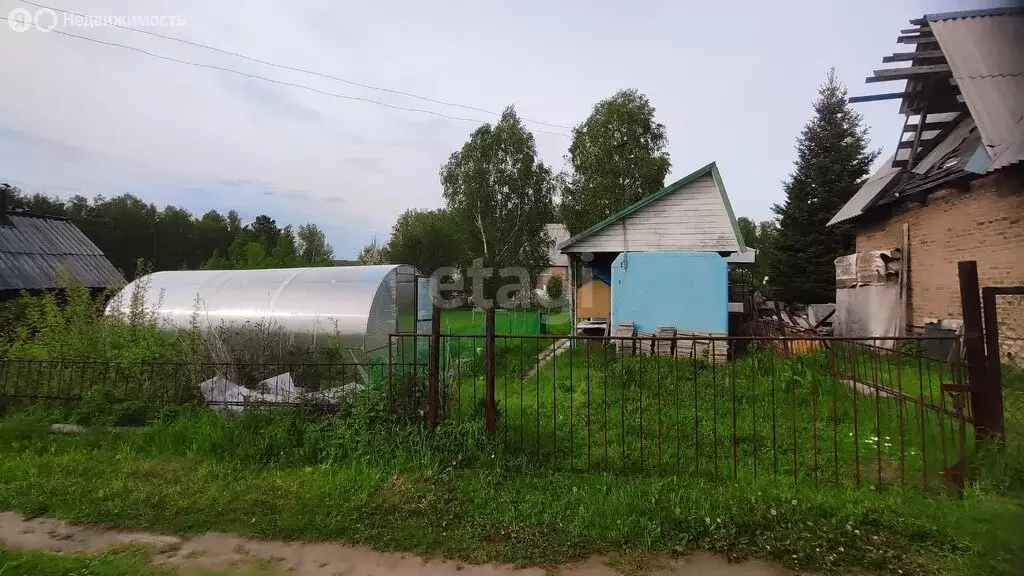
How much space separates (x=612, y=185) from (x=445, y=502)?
20.9 meters

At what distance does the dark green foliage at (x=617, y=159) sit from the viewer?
2325 cm

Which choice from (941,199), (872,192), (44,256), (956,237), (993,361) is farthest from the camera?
(44,256)

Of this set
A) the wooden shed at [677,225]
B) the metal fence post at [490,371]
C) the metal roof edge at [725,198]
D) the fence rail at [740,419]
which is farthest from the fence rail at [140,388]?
the metal roof edge at [725,198]

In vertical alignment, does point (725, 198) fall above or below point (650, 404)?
above

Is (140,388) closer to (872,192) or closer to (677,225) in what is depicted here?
(677,225)

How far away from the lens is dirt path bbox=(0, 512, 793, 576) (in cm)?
327

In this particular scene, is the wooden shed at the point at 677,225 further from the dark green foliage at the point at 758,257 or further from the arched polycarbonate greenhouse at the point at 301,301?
the arched polycarbonate greenhouse at the point at 301,301

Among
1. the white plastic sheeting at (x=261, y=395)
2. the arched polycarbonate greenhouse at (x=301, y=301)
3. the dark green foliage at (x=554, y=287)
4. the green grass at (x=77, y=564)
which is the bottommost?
the green grass at (x=77, y=564)

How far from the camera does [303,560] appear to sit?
3447 millimetres

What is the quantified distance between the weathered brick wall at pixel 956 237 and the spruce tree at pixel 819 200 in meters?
8.36

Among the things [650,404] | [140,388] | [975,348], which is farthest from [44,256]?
[975,348]

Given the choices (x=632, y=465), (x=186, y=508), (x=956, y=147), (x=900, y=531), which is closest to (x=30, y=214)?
(x=186, y=508)

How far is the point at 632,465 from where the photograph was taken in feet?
16.0

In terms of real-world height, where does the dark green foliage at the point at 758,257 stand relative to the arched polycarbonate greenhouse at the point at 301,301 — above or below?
above
